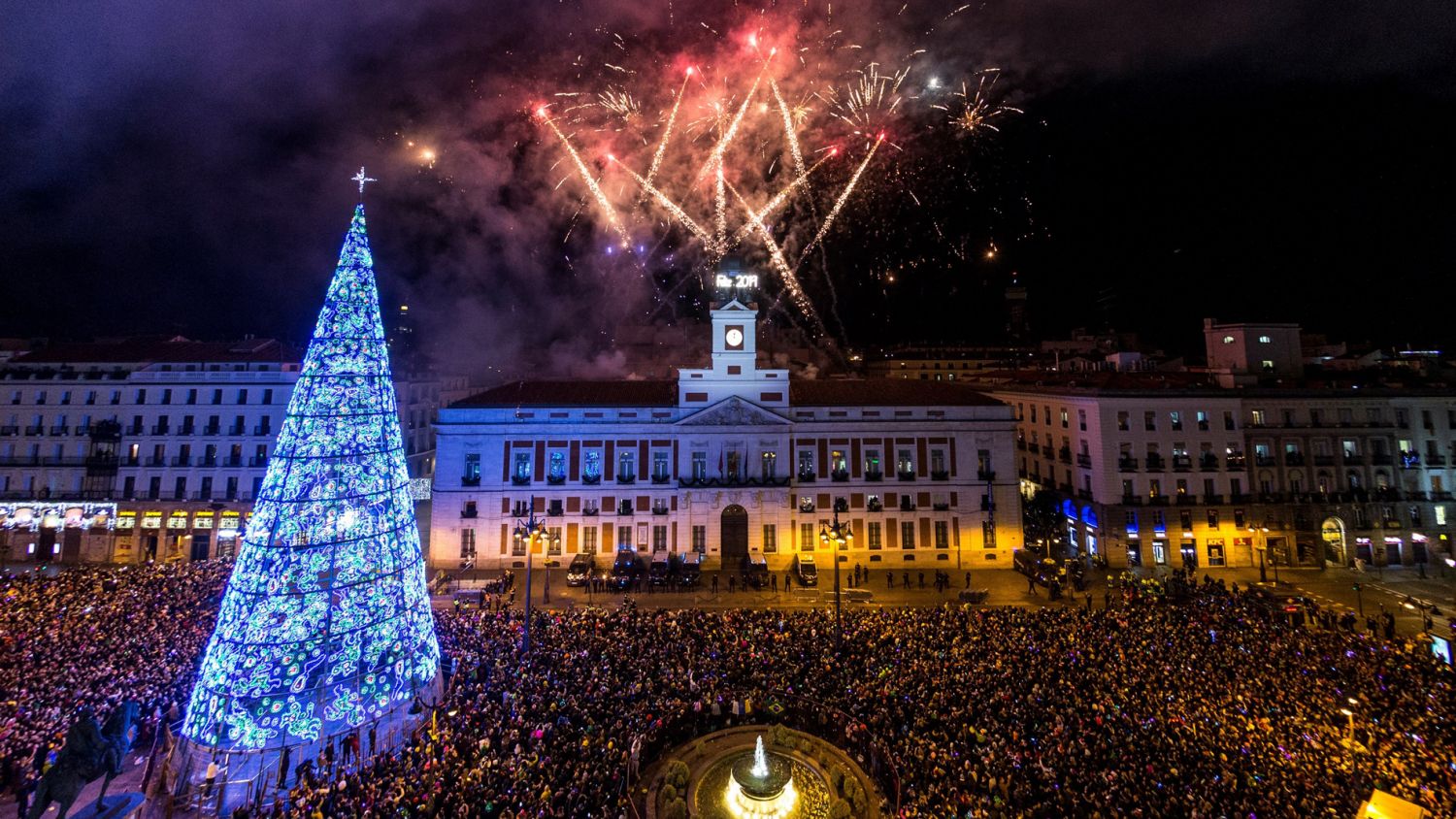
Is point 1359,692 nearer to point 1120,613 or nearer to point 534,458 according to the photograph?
point 1120,613

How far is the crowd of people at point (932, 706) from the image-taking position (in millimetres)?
12758

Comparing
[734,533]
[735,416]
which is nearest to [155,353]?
[735,416]

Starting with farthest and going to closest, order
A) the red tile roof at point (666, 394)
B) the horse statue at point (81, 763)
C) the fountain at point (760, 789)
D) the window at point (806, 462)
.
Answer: the red tile roof at point (666, 394), the window at point (806, 462), the fountain at point (760, 789), the horse statue at point (81, 763)

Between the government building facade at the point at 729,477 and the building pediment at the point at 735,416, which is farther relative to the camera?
Answer: the building pediment at the point at 735,416

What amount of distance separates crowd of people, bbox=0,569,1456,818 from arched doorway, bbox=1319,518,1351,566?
58.7 ft

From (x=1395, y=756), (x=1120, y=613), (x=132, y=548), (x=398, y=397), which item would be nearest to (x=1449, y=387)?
(x=1120, y=613)

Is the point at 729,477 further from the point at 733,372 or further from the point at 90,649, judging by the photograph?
the point at 90,649

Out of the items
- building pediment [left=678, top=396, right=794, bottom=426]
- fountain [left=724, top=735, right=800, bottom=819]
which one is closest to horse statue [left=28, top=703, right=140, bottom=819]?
fountain [left=724, top=735, right=800, bottom=819]

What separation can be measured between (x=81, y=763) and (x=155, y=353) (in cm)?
4161

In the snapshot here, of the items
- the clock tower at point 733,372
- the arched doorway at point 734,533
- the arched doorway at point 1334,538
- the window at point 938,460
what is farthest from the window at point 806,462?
the arched doorway at point 1334,538

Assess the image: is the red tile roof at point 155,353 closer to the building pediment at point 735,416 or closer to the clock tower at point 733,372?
the clock tower at point 733,372

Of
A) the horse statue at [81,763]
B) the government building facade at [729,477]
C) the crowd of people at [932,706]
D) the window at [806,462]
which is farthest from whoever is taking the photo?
the window at [806,462]

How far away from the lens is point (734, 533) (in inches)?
1497

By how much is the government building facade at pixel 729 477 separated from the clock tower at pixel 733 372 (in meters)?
0.14
